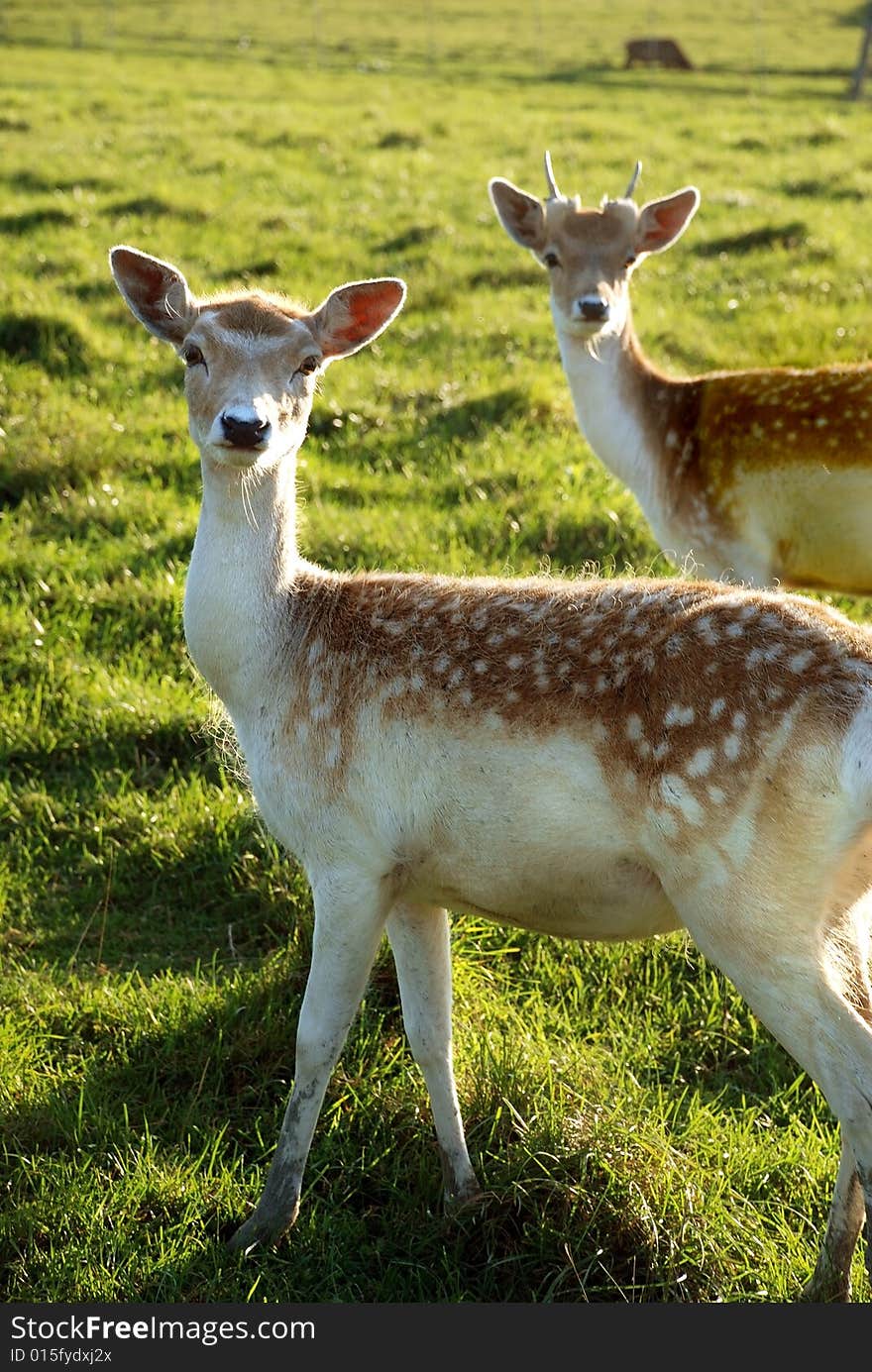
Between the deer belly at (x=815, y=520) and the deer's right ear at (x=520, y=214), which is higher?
the deer's right ear at (x=520, y=214)

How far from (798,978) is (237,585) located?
162 centimetres

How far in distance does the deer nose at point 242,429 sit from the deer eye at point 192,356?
314mm

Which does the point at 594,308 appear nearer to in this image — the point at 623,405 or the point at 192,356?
the point at 623,405

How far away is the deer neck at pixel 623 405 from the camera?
19.5 feet

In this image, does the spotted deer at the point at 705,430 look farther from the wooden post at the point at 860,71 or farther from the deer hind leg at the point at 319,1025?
the wooden post at the point at 860,71

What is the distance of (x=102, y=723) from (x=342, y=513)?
179cm

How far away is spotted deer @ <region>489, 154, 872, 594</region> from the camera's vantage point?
5.46m

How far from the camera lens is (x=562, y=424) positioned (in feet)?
25.0

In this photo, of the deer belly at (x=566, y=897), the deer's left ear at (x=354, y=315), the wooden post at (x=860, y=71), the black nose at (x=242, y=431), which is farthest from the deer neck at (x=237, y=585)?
the wooden post at (x=860, y=71)

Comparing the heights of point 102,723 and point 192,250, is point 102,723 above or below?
below

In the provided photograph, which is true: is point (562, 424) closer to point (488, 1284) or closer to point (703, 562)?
point (703, 562)

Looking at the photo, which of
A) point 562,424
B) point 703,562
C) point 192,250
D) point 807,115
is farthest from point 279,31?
point 703,562

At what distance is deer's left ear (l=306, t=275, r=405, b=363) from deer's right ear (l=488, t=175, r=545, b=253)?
2576 mm

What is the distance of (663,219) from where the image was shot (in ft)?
20.3
